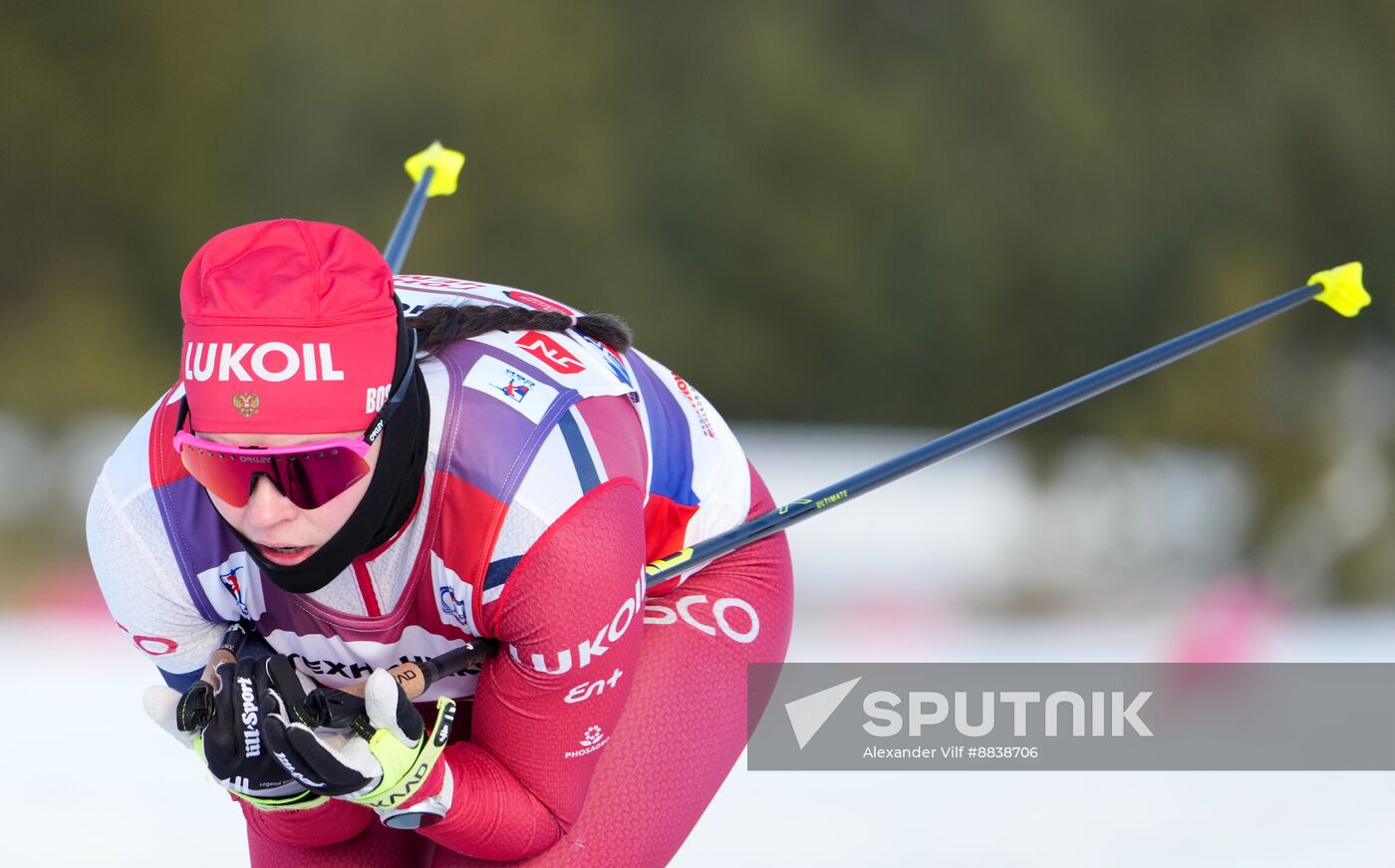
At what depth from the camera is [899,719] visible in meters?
2.93

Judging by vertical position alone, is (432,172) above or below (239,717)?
above

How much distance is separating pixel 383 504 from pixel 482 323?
0.90 feet

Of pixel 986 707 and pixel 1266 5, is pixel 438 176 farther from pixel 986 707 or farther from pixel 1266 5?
pixel 1266 5

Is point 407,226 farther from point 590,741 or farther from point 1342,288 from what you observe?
point 1342,288

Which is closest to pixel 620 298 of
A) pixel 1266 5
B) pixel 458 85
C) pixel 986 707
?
pixel 458 85

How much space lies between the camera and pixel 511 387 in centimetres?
149

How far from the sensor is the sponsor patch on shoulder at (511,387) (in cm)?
147

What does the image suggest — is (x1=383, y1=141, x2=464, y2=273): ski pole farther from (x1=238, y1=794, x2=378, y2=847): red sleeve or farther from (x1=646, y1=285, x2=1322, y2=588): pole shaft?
(x1=238, y1=794, x2=378, y2=847): red sleeve

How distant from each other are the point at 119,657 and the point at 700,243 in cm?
398

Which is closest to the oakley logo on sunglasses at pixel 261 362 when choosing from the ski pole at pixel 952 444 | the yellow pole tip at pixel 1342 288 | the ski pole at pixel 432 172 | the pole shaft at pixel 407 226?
the ski pole at pixel 952 444

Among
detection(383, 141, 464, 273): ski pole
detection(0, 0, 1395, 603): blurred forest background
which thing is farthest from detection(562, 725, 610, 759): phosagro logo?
detection(0, 0, 1395, 603): blurred forest background

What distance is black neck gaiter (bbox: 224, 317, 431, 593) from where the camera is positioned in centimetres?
136

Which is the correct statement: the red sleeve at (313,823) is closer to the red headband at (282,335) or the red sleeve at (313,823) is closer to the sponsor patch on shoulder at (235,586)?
the sponsor patch on shoulder at (235,586)

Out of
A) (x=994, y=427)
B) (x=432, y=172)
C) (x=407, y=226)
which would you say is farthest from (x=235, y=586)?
(x=432, y=172)
